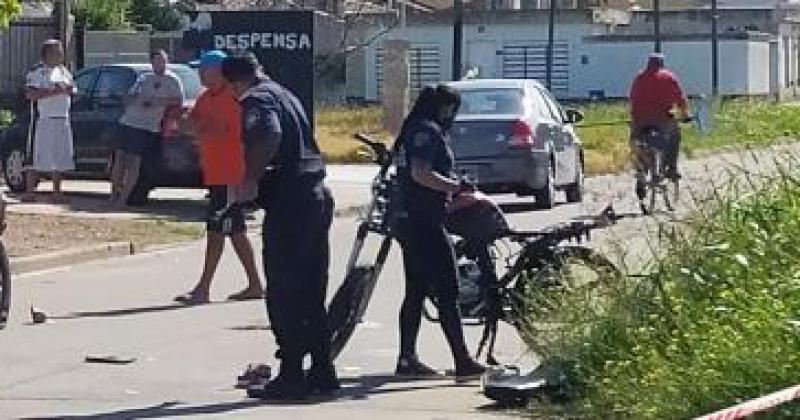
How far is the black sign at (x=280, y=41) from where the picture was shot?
25.2m

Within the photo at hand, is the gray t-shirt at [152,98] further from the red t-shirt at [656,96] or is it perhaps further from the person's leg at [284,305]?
the person's leg at [284,305]

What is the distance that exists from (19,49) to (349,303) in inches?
1072

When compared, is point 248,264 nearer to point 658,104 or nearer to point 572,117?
point 658,104

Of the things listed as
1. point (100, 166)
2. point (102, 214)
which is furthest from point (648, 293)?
point (100, 166)

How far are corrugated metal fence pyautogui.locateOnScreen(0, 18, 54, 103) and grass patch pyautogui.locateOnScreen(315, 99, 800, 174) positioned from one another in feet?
17.9

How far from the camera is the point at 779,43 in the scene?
74.8 meters

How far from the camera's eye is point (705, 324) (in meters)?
9.04

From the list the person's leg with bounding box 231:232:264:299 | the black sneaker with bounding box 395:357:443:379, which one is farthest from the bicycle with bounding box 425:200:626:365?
the person's leg with bounding box 231:232:264:299

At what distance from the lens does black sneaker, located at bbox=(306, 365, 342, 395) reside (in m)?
11.4

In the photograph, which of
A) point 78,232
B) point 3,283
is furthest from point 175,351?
point 78,232

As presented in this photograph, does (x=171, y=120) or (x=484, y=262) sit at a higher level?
(x=171, y=120)

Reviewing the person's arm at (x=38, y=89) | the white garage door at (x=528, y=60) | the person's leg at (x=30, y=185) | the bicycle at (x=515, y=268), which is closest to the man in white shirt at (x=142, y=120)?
the person's arm at (x=38, y=89)

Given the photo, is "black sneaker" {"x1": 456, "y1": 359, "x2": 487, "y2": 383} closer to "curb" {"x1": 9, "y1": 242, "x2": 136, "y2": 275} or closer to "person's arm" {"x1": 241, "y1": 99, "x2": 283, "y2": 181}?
"person's arm" {"x1": 241, "y1": 99, "x2": 283, "y2": 181}

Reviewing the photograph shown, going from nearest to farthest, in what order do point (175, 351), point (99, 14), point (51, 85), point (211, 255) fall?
point (175, 351) < point (211, 255) < point (51, 85) < point (99, 14)
